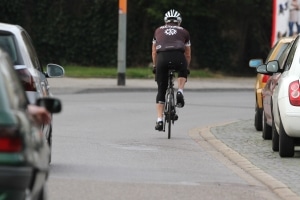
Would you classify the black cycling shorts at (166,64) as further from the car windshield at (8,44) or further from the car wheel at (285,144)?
the car windshield at (8,44)

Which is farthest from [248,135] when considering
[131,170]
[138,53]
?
[138,53]

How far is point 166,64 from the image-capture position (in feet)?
57.0

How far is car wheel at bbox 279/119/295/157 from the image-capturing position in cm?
1417

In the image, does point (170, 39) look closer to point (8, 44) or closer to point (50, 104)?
point (8, 44)

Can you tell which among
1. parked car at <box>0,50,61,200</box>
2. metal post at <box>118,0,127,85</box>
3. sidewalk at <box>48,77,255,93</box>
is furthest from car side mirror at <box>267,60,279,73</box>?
metal post at <box>118,0,127,85</box>

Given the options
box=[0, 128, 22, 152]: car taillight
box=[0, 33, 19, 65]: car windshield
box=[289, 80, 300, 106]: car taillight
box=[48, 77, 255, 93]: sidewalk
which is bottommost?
box=[48, 77, 255, 93]: sidewalk

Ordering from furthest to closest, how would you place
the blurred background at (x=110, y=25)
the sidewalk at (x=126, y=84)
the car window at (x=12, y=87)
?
the blurred background at (x=110, y=25) → the sidewalk at (x=126, y=84) → the car window at (x=12, y=87)

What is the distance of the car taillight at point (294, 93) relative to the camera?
13812 millimetres

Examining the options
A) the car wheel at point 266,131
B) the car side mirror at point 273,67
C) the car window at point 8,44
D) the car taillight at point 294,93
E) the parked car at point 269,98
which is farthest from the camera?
the car wheel at point 266,131

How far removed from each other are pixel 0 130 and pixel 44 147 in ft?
3.59

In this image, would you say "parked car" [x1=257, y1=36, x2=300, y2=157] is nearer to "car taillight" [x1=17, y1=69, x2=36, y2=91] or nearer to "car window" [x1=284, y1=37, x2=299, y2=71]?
"car window" [x1=284, y1=37, x2=299, y2=71]

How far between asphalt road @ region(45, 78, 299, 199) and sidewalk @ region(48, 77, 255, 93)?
7.46 meters

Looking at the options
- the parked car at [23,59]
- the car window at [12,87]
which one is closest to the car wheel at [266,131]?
the parked car at [23,59]

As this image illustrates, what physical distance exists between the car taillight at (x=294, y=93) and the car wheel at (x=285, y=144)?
17.3 inches
